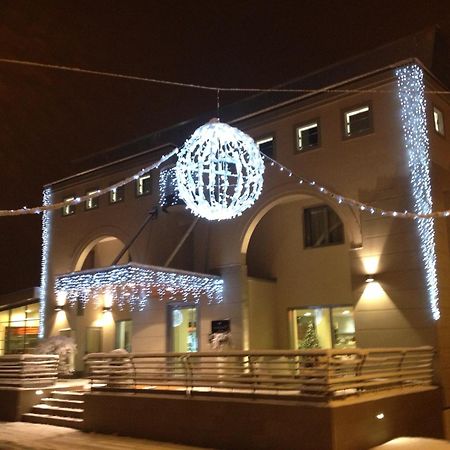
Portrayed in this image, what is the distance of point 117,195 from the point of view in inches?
894

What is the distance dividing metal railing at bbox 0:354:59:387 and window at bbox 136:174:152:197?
7.69 meters

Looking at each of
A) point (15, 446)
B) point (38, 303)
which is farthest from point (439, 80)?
point (38, 303)

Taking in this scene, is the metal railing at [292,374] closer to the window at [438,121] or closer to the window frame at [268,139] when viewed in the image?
the window at [438,121]

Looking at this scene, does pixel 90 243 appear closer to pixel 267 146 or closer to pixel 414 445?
pixel 267 146

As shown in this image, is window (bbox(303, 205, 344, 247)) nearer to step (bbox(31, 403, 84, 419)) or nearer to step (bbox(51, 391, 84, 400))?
step (bbox(51, 391, 84, 400))

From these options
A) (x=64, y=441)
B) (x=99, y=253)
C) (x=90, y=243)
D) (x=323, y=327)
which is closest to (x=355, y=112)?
(x=323, y=327)

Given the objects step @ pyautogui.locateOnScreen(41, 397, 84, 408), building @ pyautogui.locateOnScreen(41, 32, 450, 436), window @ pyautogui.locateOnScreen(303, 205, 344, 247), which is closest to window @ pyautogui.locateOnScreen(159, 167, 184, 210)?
building @ pyautogui.locateOnScreen(41, 32, 450, 436)

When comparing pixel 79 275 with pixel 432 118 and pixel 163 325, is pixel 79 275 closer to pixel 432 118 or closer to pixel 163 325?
pixel 163 325

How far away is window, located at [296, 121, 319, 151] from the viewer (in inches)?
672

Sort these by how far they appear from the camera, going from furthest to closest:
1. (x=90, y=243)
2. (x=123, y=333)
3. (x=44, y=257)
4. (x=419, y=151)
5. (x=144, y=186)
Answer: (x=44, y=257) < (x=90, y=243) < (x=123, y=333) < (x=144, y=186) < (x=419, y=151)

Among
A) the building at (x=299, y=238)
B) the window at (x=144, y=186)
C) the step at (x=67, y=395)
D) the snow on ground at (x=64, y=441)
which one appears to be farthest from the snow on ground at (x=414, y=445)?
the window at (x=144, y=186)

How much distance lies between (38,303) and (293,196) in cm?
1375

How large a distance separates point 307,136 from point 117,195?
8.64 metres

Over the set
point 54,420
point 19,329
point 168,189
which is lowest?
point 54,420
